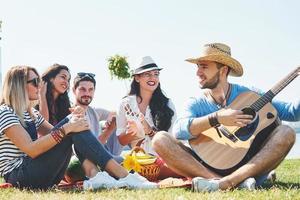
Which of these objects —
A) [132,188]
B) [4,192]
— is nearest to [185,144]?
[132,188]

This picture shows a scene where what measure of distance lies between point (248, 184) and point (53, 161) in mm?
2121

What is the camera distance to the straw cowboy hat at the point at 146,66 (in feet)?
24.6

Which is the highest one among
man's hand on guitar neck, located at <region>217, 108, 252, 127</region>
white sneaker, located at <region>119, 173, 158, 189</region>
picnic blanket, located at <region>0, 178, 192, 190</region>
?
man's hand on guitar neck, located at <region>217, 108, 252, 127</region>

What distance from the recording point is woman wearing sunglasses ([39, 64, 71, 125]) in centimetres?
706

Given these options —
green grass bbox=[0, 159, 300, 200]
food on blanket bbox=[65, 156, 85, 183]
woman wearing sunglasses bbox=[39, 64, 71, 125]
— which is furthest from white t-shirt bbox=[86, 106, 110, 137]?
green grass bbox=[0, 159, 300, 200]

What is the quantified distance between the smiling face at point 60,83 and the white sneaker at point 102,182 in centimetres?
232

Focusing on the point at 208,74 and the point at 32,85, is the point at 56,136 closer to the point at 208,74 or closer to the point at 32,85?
the point at 32,85

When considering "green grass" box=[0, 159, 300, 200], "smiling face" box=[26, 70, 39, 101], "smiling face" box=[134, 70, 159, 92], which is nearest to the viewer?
"green grass" box=[0, 159, 300, 200]

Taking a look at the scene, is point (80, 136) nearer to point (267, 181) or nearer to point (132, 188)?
point (132, 188)

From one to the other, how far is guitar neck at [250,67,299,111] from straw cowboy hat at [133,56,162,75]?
260 cm

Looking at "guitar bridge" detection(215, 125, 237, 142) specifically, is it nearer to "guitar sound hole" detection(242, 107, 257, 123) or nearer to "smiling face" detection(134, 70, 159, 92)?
"guitar sound hole" detection(242, 107, 257, 123)

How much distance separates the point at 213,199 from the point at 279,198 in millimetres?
585

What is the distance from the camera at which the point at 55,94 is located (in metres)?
7.17

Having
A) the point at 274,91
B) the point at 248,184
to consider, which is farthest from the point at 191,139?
the point at 274,91
